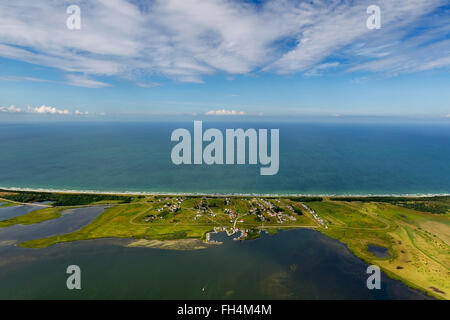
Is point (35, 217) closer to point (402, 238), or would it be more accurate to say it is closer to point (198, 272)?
point (198, 272)

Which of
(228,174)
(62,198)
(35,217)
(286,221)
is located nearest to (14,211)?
(35,217)

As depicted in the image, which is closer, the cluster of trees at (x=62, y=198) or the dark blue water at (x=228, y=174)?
the cluster of trees at (x=62, y=198)

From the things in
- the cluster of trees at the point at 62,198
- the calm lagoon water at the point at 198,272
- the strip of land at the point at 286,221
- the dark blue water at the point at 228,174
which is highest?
Result: the dark blue water at the point at 228,174

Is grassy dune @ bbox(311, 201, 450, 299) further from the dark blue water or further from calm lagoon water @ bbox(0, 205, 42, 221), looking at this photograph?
calm lagoon water @ bbox(0, 205, 42, 221)

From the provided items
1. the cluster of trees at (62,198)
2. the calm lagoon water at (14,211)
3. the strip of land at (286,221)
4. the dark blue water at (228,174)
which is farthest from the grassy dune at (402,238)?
the calm lagoon water at (14,211)

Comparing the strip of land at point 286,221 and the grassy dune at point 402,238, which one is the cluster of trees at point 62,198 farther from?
the grassy dune at point 402,238

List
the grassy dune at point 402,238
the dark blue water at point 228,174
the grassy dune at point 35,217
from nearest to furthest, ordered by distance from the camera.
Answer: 1. the grassy dune at point 402,238
2. the grassy dune at point 35,217
3. the dark blue water at point 228,174

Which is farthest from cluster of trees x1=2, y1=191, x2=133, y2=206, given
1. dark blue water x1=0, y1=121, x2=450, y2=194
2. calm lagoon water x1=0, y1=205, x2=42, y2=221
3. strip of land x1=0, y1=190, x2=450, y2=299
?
dark blue water x1=0, y1=121, x2=450, y2=194

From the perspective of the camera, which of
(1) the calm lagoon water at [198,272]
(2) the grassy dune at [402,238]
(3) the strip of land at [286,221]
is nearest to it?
(1) the calm lagoon water at [198,272]
